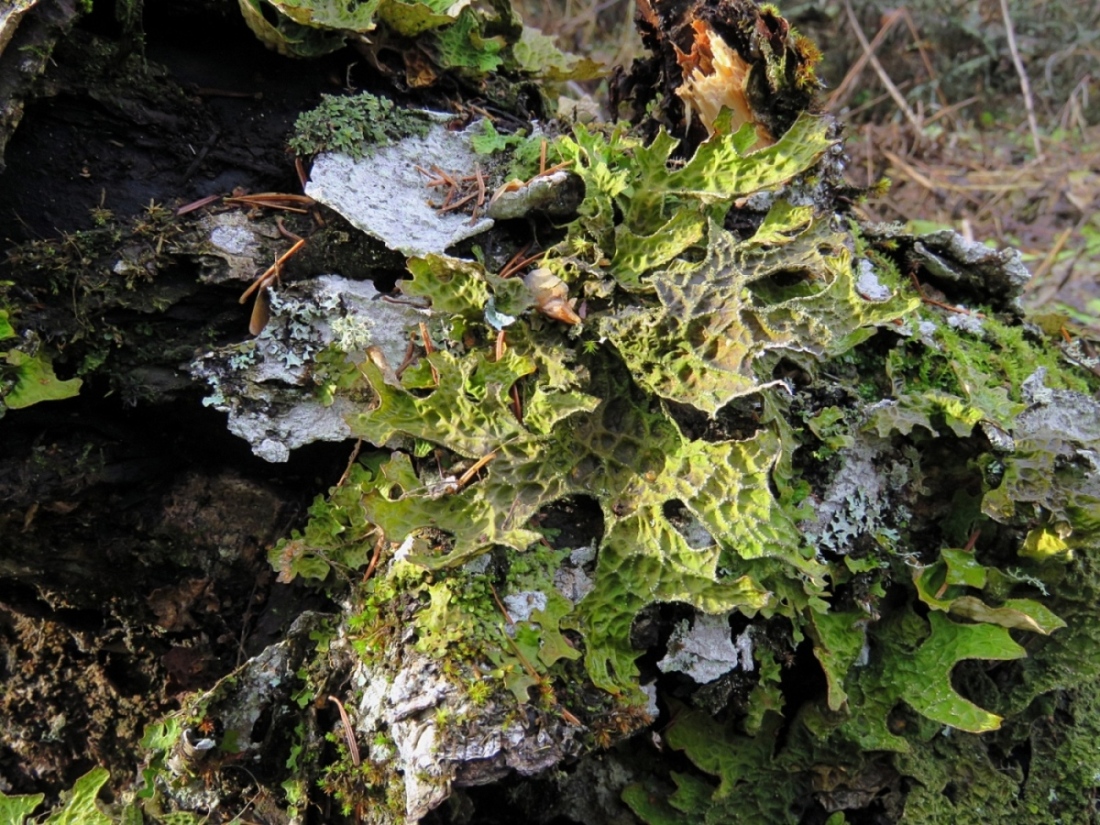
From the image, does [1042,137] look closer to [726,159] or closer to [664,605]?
[726,159]

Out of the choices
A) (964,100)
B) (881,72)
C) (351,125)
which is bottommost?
(964,100)

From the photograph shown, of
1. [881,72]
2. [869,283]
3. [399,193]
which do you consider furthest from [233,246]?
[881,72]

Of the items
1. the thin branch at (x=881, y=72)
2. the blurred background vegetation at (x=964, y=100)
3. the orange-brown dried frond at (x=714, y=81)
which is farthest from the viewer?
the thin branch at (x=881, y=72)

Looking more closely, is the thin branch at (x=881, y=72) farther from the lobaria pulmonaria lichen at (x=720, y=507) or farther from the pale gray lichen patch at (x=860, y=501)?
the pale gray lichen patch at (x=860, y=501)

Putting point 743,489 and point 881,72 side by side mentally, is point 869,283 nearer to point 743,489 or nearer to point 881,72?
point 743,489

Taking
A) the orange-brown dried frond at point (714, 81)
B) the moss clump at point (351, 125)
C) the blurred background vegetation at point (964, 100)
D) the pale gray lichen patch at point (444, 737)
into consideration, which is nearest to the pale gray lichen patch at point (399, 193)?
the moss clump at point (351, 125)
